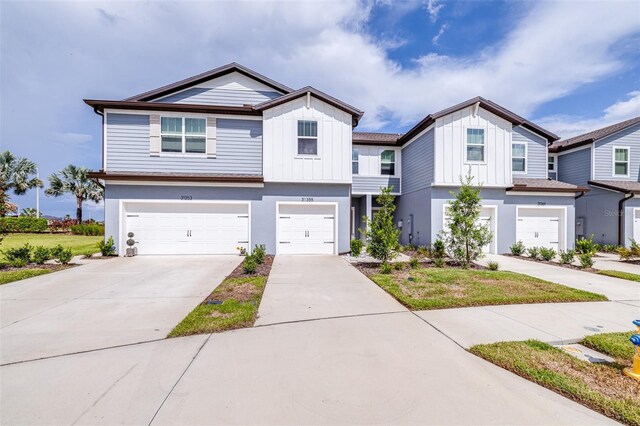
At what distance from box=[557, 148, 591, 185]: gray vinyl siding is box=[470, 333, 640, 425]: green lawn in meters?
15.6

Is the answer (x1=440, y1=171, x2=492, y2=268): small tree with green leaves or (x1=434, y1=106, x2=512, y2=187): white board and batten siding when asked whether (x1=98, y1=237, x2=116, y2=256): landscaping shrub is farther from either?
(x1=434, y1=106, x2=512, y2=187): white board and batten siding

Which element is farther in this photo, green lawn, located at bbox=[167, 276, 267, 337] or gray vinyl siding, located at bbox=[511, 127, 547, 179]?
gray vinyl siding, located at bbox=[511, 127, 547, 179]

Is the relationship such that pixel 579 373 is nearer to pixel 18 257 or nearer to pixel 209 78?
pixel 18 257

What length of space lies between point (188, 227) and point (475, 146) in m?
12.7

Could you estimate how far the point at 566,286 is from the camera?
6.90m

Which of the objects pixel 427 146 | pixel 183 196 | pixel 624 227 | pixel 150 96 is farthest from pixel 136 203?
pixel 624 227

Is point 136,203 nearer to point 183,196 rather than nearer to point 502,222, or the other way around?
point 183,196

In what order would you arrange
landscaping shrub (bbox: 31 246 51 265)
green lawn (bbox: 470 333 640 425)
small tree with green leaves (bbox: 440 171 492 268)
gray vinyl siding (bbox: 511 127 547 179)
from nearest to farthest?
green lawn (bbox: 470 333 640 425) → landscaping shrub (bbox: 31 246 51 265) → small tree with green leaves (bbox: 440 171 492 268) → gray vinyl siding (bbox: 511 127 547 179)

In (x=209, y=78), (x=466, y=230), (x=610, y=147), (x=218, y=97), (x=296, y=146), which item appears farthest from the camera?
(x=610, y=147)

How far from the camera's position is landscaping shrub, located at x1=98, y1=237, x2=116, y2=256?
430 inches

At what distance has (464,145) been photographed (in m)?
12.5

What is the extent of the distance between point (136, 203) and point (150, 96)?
15.8 ft

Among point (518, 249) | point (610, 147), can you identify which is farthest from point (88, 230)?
point (610, 147)

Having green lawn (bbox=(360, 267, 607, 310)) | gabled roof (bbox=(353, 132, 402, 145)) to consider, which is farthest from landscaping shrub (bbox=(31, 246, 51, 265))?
gabled roof (bbox=(353, 132, 402, 145))
